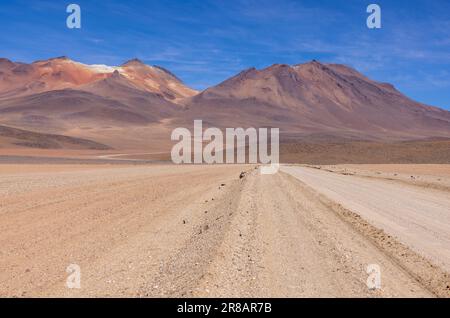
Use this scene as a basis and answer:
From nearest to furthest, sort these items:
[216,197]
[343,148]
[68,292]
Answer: [68,292]
[216,197]
[343,148]

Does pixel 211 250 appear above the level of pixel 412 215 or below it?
above

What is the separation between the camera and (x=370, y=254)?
9391 millimetres

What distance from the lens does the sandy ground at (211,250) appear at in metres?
7.28

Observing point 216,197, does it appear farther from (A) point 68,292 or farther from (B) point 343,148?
(B) point 343,148

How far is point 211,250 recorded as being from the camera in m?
9.23

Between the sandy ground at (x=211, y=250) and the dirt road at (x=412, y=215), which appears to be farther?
the dirt road at (x=412, y=215)

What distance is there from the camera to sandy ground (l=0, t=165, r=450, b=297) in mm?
7277

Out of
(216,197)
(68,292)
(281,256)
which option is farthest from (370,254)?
(216,197)

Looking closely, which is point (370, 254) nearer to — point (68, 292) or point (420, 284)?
point (420, 284)

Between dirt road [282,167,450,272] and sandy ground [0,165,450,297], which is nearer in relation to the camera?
sandy ground [0,165,450,297]

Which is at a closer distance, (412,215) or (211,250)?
(211,250)

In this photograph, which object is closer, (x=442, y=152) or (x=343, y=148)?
(x=442, y=152)

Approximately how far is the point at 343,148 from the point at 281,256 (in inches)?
2934
